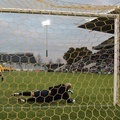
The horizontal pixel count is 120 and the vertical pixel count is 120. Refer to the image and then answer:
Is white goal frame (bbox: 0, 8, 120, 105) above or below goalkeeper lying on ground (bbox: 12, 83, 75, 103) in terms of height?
above

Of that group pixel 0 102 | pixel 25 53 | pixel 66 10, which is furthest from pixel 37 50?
pixel 0 102

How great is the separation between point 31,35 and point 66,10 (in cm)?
77

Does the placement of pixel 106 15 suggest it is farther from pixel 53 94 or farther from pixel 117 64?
pixel 53 94

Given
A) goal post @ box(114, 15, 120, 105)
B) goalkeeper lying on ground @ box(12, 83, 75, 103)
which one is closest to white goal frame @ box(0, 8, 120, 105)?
goal post @ box(114, 15, 120, 105)

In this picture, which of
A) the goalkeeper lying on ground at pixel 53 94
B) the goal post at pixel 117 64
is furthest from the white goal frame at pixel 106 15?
the goalkeeper lying on ground at pixel 53 94

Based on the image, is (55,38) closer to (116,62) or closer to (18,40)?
(18,40)

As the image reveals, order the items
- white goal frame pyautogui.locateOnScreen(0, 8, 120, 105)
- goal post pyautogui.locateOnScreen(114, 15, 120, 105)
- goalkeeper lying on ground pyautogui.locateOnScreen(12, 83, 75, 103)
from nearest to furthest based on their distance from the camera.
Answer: white goal frame pyautogui.locateOnScreen(0, 8, 120, 105)
goal post pyautogui.locateOnScreen(114, 15, 120, 105)
goalkeeper lying on ground pyautogui.locateOnScreen(12, 83, 75, 103)

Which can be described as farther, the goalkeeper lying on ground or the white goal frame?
the goalkeeper lying on ground

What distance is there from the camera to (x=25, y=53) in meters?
5.13

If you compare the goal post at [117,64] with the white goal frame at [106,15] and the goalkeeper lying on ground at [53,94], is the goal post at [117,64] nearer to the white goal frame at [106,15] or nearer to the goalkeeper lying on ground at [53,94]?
the white goal frame at [106,15]

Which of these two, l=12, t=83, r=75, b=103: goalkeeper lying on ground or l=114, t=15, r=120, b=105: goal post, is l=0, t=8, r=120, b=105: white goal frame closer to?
l=114, t=15, r=120, b=105: goal post

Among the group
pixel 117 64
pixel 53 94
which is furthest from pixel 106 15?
pixel 53 94

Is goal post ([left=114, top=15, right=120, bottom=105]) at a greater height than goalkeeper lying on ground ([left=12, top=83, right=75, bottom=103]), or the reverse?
goal post ([left=114, top=15, right=120, bottom=105])

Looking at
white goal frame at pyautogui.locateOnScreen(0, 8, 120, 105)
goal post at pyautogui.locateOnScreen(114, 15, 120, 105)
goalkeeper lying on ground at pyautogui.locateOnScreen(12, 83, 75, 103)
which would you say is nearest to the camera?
white goal frame at pyautogui.locateOnScreen(0, 8, 120, 105)
